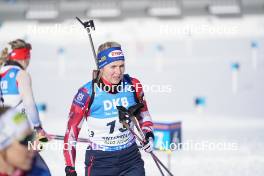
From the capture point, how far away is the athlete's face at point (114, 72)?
4895mm

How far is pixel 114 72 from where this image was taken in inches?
194

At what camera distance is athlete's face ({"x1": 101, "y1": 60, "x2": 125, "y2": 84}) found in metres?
4.89

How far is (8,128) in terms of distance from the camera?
2477 mm

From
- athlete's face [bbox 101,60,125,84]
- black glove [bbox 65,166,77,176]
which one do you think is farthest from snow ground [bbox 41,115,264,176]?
athlete's face [bbox 101,60,125,84]

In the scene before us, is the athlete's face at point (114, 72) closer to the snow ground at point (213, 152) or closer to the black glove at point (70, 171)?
the black glove at point (70, 171)

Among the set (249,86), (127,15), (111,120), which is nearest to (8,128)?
(111,120)

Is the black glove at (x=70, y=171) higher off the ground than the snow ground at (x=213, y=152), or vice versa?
the black glove at (x=70, y=171)

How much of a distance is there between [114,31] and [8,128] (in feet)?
88.5

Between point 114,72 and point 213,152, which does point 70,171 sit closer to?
point 114,72

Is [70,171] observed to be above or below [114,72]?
below

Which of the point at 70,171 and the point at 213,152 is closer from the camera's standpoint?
the point at 70,171

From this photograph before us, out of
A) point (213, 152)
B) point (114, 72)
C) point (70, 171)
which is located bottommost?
point (213, 152)

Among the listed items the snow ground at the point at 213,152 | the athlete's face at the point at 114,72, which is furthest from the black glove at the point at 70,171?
the snow ground at the point at 213,152

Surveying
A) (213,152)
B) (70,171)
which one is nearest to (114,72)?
(70,171)
